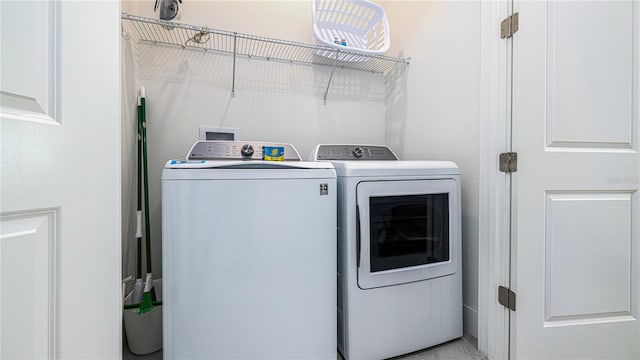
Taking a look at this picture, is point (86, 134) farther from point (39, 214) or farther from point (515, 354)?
point (515, 354)

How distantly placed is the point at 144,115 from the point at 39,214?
117cm

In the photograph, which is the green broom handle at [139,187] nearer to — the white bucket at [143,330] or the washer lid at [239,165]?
the white bucket at [143,330]

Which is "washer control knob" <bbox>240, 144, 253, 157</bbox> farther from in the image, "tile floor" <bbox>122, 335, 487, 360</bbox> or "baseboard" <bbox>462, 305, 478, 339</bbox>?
"baseboard" <bbox>462, 305, 478, 339</bbox>

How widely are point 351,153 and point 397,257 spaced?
2.39 feet

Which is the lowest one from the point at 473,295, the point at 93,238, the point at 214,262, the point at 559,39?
the point at 473,295

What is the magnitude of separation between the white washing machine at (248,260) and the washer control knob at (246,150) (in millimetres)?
376

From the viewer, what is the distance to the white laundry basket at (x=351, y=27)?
1771mm

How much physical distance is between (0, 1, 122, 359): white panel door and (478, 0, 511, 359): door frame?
5.03 ft

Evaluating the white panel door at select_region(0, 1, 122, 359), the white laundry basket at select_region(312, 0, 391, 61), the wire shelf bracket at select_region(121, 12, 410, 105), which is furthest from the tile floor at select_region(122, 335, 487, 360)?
the white laundry basket at select_region(312, 0, 391, 61)

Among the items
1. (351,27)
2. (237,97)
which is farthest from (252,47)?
(351,27)

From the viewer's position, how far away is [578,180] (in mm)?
1203

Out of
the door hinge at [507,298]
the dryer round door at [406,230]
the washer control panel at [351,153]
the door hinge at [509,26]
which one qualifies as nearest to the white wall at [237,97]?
the washer control panel at [351,153]

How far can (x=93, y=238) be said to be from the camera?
0.63 metres

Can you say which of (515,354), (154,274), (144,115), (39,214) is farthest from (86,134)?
(515,354)
